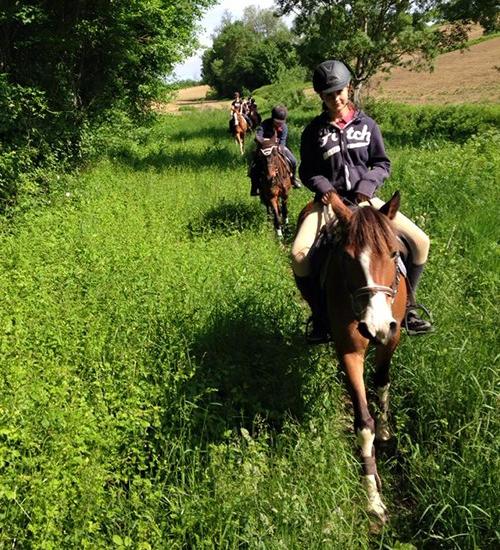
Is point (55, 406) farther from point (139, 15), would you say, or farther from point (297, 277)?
point (139, 15)

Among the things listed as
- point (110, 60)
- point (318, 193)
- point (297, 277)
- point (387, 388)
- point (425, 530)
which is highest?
point (110, 60)

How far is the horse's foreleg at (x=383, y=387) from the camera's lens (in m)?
3.99

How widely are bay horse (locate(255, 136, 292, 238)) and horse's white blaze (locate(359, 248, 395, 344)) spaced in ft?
21.4

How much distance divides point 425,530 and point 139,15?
1277 centimetres

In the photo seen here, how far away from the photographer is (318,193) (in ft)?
14.1

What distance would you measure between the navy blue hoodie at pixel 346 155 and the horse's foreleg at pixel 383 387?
Result: 4.50ft

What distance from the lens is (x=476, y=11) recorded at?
17297 millimetres

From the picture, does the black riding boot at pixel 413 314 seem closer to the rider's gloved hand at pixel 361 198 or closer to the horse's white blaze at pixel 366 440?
the rider's gloved hand at pixel 361 198

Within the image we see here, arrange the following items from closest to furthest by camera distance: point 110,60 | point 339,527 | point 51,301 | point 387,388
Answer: point 339,527
point 387,388
point 51,301
point 110,60

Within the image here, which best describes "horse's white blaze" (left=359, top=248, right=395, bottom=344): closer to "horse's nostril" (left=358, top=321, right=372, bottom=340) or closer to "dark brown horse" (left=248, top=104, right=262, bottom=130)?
"horse's nostril" (left=358, top=321, right=372, bottom=340)

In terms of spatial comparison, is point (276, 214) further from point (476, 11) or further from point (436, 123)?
point (436, 123)

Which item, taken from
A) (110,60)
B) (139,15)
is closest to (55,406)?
(139,15)

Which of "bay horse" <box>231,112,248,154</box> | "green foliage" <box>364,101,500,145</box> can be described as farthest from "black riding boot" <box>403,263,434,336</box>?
"bay horse" <box>231,112,248,154</box>

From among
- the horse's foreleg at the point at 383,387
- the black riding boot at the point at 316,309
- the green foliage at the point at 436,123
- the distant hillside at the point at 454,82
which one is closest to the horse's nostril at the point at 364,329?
the horse's foreleg at the point at 383,387
